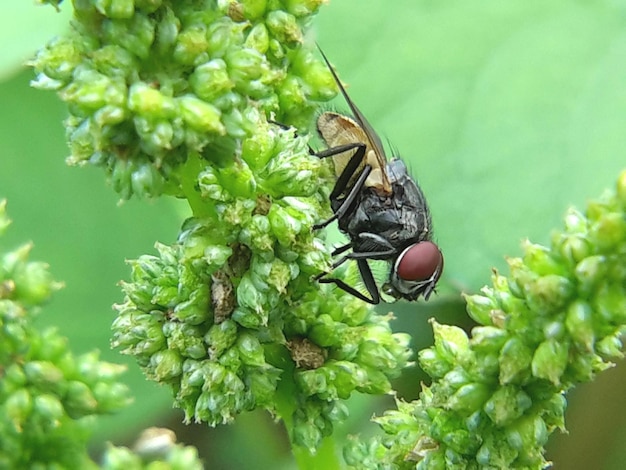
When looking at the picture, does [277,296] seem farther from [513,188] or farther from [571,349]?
[513,188]

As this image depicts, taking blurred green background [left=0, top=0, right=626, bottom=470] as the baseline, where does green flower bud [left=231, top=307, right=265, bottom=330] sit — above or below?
above

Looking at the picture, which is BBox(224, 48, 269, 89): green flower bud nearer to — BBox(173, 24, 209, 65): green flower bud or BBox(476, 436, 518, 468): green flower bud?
BBox(173, 24, 209, 65): green flower bud

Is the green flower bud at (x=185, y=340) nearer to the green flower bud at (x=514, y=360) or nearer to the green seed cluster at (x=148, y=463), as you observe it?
the green seed cluster at (x=148, y=463)

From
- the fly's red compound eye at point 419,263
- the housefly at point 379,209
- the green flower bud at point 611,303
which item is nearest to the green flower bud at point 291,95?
the green flower bud at point 611,303

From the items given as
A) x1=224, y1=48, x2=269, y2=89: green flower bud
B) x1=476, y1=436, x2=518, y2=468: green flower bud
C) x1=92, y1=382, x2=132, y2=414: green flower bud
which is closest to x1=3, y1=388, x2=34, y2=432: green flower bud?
x1=92, y1=382, x2=132, y2=414: green flower bud

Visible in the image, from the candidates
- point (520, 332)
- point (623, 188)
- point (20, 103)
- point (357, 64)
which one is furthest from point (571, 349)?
point (20, 103)

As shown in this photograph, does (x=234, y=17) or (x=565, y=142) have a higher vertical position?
(x=234, y=17)
